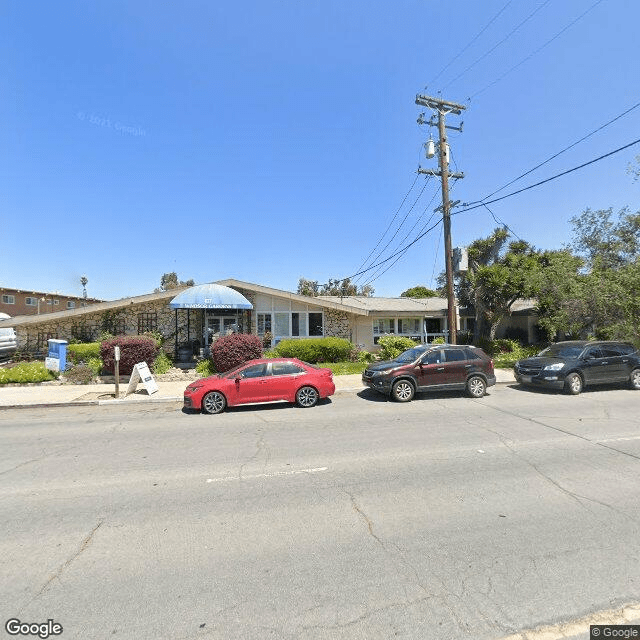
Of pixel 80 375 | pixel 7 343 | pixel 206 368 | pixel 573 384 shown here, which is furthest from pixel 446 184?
pixel 7 343

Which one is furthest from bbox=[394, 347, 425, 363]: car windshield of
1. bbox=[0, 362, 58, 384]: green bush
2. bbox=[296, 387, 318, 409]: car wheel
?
bbox=[0, 362, 58, 384]: green bush

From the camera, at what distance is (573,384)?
1129 centimetres

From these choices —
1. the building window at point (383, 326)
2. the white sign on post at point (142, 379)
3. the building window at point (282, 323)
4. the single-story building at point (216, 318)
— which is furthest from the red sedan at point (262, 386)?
the building window at point (383, 326)

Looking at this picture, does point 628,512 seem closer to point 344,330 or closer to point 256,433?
point 256,433

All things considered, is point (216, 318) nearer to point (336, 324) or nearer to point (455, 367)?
point (336, 324)

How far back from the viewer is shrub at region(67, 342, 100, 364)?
16.0m

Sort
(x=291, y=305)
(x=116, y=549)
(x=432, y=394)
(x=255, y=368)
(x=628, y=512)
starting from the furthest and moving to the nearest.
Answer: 1. (x=291, y=305)
2. (x=432, y=394)
3. (x=255, y=368)
4. (x=628, y=512)
5. (x=116, y=549)

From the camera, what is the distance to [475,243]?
28.7 m

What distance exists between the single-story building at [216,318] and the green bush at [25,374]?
11.0 feet

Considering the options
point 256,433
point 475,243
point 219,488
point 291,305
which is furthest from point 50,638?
point 475,243

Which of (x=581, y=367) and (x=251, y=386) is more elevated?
(x=581, y=367)

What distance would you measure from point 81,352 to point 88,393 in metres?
4.56

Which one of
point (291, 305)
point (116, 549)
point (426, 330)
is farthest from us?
point (426, 330)

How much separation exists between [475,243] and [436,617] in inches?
1168
